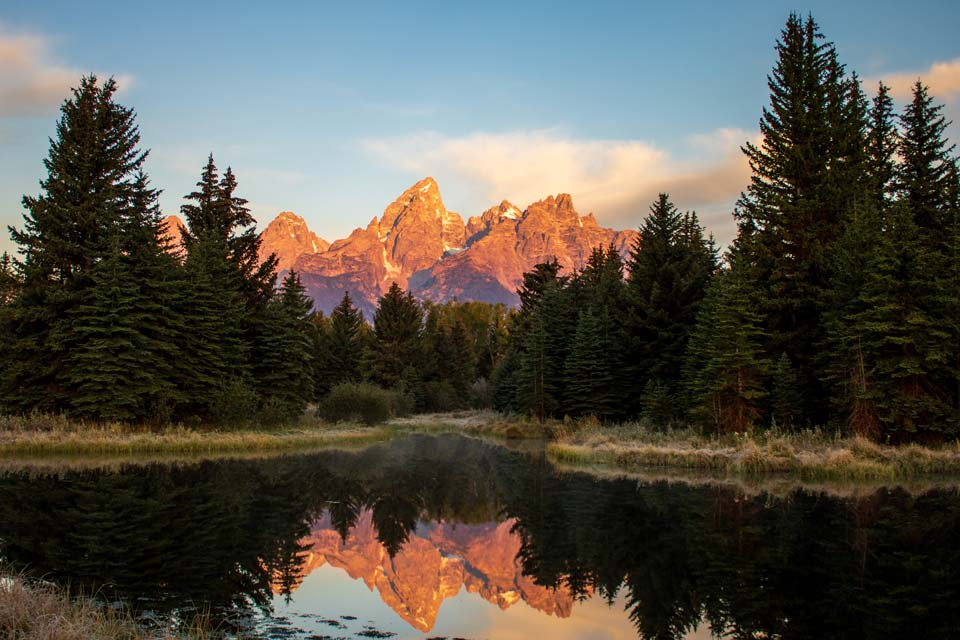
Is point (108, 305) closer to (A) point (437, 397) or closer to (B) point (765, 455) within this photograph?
(B) point (765, 455)

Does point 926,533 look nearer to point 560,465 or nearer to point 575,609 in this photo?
point 575,609

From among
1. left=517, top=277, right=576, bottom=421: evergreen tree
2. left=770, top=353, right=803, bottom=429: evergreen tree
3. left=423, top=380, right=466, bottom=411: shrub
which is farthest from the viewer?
left=423, top=380, right=466, bottom=411: shrub

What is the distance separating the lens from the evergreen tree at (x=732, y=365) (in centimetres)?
3008

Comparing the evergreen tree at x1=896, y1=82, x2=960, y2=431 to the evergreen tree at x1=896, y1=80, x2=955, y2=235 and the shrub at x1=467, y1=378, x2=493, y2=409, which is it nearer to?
the evergreen tree at x1=896, y1=80, x2=955, y2=235

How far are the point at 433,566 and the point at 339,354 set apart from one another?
71316mm

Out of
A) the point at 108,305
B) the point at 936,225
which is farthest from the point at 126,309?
the point at 936,225

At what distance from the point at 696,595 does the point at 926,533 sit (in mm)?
6598

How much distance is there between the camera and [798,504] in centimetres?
1706

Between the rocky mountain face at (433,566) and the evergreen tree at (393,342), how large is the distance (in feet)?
225

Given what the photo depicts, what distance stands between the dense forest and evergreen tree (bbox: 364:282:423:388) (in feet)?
126

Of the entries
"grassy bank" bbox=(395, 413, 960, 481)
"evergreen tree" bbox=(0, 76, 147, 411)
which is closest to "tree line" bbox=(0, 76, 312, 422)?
"evergreen tree" bbox=(0, 76, 147, 411)

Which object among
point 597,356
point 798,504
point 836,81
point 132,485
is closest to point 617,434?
point 597,356

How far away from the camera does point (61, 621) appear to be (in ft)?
20.8

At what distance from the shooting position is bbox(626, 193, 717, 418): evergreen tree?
135 feet
